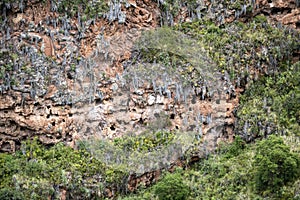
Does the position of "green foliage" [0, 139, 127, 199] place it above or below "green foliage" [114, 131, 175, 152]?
below

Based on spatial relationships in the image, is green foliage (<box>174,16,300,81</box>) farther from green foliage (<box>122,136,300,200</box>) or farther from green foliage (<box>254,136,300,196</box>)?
green foliage (<box>254,136,300,196</box>)

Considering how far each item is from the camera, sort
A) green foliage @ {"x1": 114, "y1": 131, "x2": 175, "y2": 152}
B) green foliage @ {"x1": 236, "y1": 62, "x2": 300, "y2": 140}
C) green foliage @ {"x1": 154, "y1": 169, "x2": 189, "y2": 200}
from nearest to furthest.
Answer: green foliage @ {"x1": 154, "y1": 169, "x2": 189, "y2": 200} → green foliage @ {"x1": 236, "y1": 62, "x2": 300, "y2": 140} → green foliage @ {"x1": 114, "y1": 131, "x2": 175, "y2": 152}

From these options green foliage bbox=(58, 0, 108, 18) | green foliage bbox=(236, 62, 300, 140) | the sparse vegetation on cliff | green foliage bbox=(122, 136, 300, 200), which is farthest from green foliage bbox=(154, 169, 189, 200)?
green foliage bbox=(58, 0, 108, 18)

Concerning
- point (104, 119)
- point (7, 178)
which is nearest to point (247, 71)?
point (104, 119)

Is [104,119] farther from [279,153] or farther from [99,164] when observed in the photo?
[279,153]

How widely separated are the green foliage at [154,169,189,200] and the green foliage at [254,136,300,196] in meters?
3.09

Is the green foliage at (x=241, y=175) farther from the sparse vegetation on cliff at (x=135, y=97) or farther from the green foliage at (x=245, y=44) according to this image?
the green foliage at (x=245, y=44)

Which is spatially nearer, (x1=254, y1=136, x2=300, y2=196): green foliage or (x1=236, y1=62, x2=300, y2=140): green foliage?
(x1=254, y1=136, x2=300, y2=196): green foliage

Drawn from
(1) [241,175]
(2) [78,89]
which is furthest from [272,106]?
(2) [78,89]

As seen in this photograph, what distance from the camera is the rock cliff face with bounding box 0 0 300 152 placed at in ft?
106

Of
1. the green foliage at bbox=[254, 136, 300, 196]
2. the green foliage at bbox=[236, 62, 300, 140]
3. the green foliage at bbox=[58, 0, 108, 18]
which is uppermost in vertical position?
the green foliage at bbox=[58, 0, 108, 18]

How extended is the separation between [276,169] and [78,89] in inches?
427

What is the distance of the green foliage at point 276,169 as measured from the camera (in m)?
27.4

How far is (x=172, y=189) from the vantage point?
2862 centimetres
